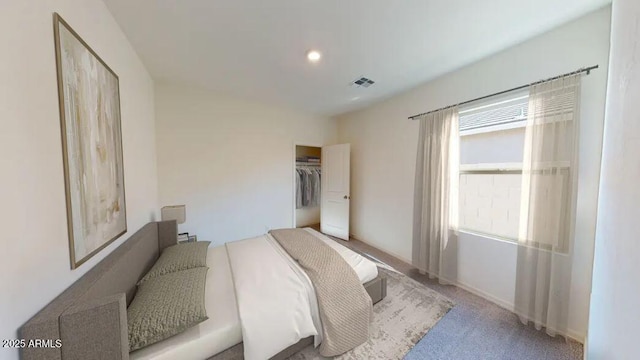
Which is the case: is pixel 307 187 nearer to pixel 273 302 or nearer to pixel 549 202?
pixel 273 302

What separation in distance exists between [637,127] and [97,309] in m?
1.60

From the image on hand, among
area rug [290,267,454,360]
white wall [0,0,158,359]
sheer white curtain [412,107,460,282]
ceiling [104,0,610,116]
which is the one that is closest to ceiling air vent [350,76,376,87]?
ceiling [104,0,610,116]

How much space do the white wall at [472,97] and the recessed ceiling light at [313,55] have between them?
143 centimetres

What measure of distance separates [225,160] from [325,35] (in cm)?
216

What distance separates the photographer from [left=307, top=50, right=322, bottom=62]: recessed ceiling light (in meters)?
1.90

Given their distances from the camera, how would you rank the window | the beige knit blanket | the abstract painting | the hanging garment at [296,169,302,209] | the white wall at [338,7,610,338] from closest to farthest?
1. the abstract painting
2. the beige knit blanket
3. the white wall at [338,7,610,338]
4. the window
5. the hanging garment at [296,169,302,209]

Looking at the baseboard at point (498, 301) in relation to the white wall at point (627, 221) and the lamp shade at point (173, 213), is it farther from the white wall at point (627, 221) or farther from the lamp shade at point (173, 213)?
the lamp shade at point (173, 213)

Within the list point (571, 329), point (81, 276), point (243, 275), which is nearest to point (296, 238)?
point (243, 275)

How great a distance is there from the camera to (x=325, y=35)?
1.68 m

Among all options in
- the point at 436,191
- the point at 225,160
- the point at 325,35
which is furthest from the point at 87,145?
the point at 436,191

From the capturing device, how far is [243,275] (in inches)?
60.4

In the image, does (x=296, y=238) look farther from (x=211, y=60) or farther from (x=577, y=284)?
(x=577, y=284)

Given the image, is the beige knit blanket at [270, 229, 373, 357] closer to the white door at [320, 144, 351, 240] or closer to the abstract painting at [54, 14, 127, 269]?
the abstract painting at [54, 14, 127, 269]

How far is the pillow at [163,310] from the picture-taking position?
971 millimetres
